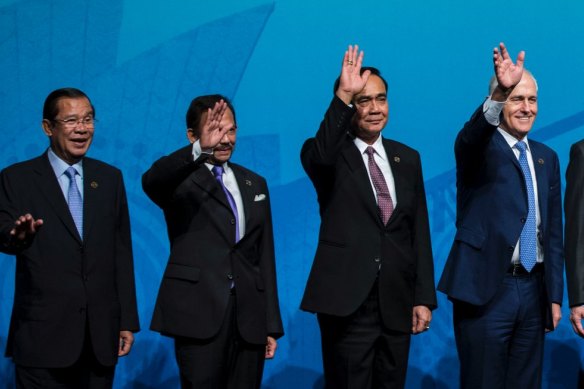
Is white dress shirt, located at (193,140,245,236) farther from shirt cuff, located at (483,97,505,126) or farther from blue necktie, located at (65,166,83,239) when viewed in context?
shirt cuff, located at (483,97,505,126)

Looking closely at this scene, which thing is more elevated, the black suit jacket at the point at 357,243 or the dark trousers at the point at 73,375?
the black suit jacket at the point at 357,243

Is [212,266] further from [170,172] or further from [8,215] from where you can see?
[8,215]

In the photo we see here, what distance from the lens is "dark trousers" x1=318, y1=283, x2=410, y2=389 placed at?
3.27 meters

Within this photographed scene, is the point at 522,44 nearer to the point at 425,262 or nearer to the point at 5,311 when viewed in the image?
the point at 425,262

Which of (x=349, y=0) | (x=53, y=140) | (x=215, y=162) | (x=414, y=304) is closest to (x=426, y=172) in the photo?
(x=349, y=0)

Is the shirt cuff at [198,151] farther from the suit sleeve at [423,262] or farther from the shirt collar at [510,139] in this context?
the shirt collar at [510,139]

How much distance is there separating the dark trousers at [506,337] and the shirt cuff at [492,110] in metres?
0.57

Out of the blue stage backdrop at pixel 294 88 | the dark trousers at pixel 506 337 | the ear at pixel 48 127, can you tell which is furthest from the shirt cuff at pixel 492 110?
the ear at pixel 48 127

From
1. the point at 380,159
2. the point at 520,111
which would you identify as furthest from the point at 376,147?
the point at 520,111

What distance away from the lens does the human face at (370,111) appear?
11.3 feet

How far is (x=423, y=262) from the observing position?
136 inches

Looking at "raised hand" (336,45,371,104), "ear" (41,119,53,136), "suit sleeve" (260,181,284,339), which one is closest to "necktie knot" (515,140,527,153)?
"raised hand" (336,45,371,104)

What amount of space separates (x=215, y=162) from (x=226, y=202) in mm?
166

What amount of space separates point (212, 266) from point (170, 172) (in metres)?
0.35
